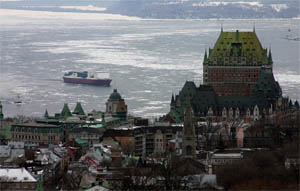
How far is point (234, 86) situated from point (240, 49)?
2.16 metres

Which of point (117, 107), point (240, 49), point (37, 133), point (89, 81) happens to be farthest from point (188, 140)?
point (89, 81)

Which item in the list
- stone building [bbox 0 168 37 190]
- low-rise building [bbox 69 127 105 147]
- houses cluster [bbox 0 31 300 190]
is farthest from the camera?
low-rise building [bbox 69 127 105 147]

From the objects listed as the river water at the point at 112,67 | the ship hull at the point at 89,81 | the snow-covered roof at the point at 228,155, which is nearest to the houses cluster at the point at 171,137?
the snow-covered roof at the point at 228,155

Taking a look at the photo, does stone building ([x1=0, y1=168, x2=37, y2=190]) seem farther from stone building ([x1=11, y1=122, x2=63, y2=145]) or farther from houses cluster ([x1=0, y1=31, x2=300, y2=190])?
stone building ([x1=11, y1=122, x2=63, y2=145])

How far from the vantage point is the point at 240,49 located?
78250 mm

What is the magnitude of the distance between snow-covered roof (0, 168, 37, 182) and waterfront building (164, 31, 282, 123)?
2396 cm

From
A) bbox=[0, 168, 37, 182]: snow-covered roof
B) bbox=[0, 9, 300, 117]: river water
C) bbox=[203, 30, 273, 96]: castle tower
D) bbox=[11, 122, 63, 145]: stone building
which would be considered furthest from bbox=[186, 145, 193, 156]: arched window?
bbox=[203, 30, 273, 96]: castle tower

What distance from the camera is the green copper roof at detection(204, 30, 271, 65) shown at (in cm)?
7800

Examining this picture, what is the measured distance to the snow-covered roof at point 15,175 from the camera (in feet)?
135

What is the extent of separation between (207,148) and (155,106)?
25668 millimetres

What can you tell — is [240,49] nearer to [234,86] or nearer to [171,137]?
[234,86]

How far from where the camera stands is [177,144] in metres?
55.3

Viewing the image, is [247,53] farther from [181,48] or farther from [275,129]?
[181,48]

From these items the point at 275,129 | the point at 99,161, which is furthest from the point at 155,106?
the point at 99,161
